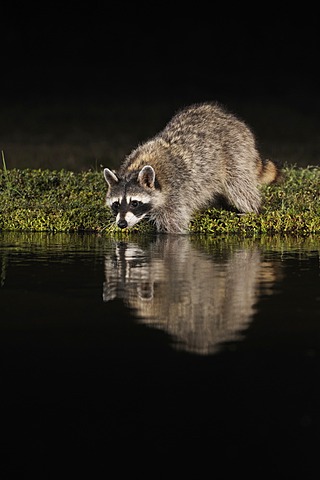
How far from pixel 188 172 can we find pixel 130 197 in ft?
4.57

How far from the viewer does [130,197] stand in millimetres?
13742

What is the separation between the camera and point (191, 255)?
37.9ft

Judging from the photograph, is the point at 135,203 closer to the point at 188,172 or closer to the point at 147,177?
the point at 147,177

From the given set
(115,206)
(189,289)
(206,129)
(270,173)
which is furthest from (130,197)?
(189,289)

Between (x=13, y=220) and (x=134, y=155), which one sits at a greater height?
(x=134, y=155)

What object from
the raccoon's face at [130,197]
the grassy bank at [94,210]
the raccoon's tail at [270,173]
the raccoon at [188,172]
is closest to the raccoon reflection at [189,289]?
the raccoon's face at [130,197]

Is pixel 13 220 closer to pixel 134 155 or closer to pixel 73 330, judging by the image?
pixel 134 155

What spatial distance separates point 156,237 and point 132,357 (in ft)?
24.8

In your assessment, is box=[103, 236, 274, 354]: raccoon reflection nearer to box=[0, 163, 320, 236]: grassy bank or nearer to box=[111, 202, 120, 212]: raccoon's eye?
box=[111, 202, 120, 212]: raccoon's eye

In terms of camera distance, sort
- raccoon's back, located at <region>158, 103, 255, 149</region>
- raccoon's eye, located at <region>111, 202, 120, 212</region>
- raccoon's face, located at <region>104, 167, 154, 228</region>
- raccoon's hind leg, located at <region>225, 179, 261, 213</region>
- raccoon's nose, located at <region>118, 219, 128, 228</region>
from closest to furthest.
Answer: raccoon's nose, located at <region>118, 219, 128, 228</region>
raccoon's face, located at <region>104, 167, 154, 228</region>
raccoon's eye, located at <region>111, 202, 120, 212</region>
raccoon's back, located at <region>158, 103, 255, 149</region>
raccoon's hind leg, located at <region>225, 179, 261, 213</region>

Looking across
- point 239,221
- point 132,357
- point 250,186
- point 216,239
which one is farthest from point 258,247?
point 132,357

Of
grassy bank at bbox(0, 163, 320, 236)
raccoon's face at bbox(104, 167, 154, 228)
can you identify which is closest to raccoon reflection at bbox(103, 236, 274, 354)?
raccoon's face at bbox(104, 167, 154, 228)

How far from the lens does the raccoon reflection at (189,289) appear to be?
23.5 feet

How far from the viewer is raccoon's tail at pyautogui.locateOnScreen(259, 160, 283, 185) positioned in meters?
16.5
